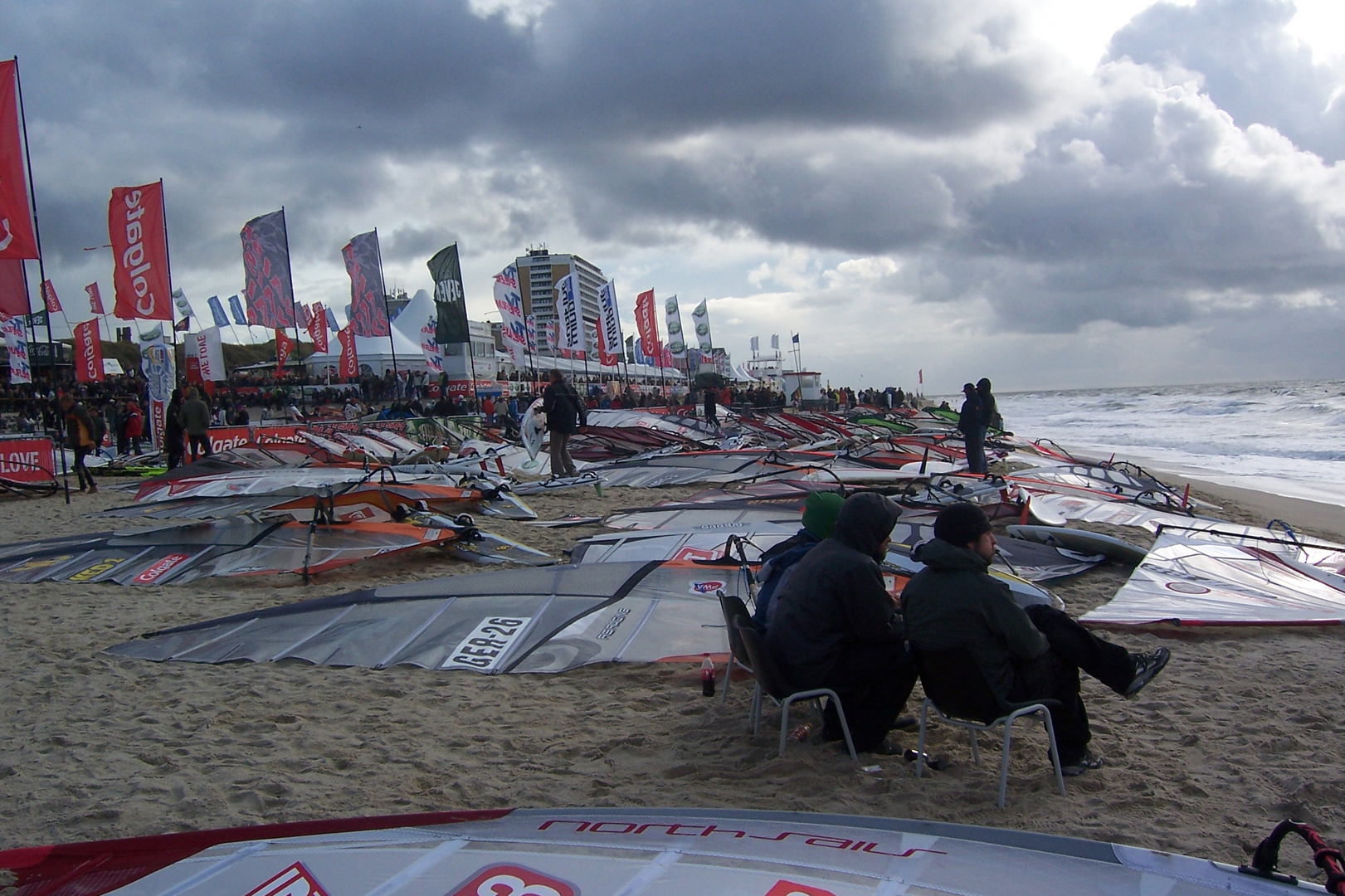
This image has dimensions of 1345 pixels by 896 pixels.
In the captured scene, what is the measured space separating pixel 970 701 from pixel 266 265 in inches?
802

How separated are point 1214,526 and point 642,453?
1062cm

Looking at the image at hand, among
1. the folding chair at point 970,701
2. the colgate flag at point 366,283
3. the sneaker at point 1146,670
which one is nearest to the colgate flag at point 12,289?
the colgate flag at point 366,283

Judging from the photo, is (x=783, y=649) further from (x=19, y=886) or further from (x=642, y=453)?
(x=642, y=453)

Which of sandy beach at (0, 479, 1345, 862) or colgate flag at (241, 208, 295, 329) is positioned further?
colgate flag at (241, 208, 295, 329)

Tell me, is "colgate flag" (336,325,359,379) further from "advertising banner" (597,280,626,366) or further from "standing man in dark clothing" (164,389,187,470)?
"standing man in dark clothing" (164,389,187,470)

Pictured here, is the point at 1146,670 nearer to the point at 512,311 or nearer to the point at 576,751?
the point at 576,751

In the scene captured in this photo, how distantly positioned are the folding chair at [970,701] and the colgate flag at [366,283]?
65.8ft

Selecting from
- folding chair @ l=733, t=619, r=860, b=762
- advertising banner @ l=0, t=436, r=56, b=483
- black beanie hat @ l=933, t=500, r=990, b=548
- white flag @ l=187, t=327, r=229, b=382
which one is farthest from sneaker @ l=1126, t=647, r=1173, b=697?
white flag @ l=187, t=327, r=229, b=382

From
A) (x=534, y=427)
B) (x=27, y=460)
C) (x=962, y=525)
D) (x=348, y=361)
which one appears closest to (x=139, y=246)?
(x=27, y=460)

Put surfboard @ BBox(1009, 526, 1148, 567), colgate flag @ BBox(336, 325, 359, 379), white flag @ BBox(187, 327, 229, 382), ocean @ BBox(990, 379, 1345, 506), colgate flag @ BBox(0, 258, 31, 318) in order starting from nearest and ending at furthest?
surfboard @ BBox(1009, 526, 1148, 567), colgate flag @ BBox(0, 258, 31, 318), ocean @ BBox(990, 379, 1345, 506), white flag @ BBox(187, 327, 229, 382), colgate flag @ BBox(336, 325, 359, 379)

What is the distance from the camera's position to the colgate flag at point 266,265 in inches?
764

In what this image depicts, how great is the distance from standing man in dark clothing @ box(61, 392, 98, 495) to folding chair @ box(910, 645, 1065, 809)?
14.7m

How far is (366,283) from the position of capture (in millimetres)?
20906

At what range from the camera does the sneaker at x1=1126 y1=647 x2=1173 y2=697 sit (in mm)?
3127
